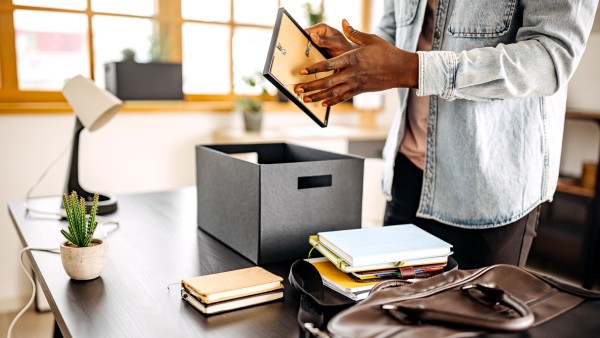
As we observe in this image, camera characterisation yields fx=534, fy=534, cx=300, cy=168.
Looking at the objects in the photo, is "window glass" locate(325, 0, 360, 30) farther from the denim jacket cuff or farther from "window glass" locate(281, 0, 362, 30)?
the denim jacket cuff

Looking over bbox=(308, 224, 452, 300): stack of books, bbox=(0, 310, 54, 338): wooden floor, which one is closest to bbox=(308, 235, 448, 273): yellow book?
bbox=(308, 224, 452, 300): stack of books

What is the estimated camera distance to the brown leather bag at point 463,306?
0.62 meters

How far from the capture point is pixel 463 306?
2.20ft

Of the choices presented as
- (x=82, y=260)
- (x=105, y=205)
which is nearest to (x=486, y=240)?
(x=82, y=260)

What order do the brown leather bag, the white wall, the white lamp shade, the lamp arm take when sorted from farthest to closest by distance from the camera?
1. the white wall
2. the lamp arm
3. the white lamp shade
4. the brown leather bag

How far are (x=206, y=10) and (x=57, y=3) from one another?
80 cm

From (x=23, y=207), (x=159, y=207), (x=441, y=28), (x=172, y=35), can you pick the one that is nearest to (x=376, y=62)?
(x=441, y=28)

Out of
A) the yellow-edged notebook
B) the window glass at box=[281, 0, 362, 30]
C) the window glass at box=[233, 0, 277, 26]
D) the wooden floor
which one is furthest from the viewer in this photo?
the window glass at box=[281, 0, 362, 30]

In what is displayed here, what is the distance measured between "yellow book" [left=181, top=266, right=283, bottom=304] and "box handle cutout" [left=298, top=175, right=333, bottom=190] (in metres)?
0.26

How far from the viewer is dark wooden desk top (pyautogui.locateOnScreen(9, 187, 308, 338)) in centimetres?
76

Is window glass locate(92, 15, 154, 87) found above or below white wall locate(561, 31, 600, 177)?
above

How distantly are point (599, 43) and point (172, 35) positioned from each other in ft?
7.56

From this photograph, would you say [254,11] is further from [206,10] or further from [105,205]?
[105,205]

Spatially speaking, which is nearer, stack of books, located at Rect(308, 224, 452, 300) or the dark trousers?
stack of books, located at Rect(308, 224, 452, 300)
